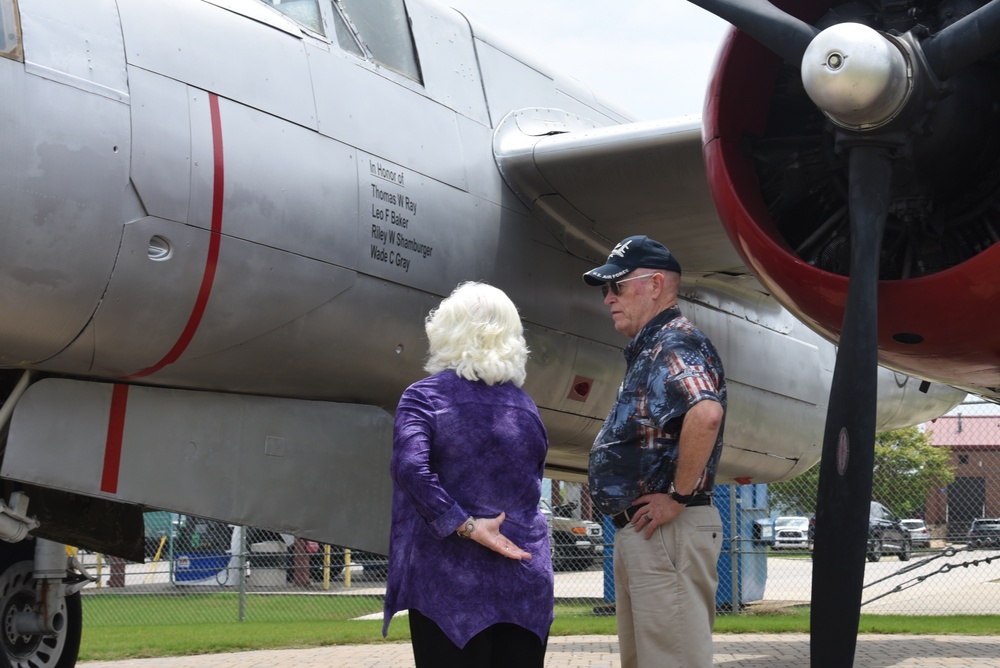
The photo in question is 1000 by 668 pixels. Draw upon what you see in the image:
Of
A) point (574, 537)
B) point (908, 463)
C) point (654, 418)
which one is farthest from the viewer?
point (908, 463)

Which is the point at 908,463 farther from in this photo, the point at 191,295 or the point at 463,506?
the point at 463,506

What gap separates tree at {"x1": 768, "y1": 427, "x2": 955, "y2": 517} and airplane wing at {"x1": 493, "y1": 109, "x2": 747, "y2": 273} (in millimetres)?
21373

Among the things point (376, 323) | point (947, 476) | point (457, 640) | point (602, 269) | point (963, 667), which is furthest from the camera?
point (947, 476)

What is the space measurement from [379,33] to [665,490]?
10.9 feet

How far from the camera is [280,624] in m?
12.6

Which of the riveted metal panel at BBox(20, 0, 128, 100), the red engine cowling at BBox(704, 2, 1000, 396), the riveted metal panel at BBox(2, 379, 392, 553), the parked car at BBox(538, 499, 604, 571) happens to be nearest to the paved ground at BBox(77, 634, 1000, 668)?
the riveted metal panel at BBox(2, 379, 392, 553)

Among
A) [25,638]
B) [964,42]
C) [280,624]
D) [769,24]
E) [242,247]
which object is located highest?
[769,24]

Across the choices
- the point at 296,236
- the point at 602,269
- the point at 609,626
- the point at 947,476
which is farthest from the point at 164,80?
the point at 947,476

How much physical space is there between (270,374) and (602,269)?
77.8 inches

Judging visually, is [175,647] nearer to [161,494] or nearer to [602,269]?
[161,494]

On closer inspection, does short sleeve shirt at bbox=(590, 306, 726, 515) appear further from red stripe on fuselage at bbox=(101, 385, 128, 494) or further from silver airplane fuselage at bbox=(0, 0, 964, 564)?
red stripe on fuselage at bbox=(101, 385, 128, 494)

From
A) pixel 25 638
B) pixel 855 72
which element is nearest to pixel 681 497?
pixel 855 72

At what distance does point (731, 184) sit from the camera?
4898mm

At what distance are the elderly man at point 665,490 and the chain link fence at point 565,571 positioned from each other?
6.61m
